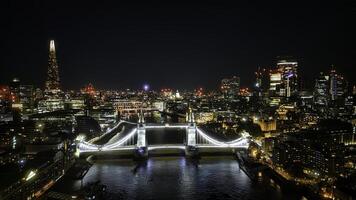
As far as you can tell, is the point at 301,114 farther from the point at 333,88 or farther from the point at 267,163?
the point at 267,163

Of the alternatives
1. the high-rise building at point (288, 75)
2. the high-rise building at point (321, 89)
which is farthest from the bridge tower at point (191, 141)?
the high-rise building at point (288, 75)

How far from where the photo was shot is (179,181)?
10562 mm

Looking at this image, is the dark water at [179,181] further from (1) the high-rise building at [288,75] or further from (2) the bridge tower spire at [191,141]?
(1) the high-rise building at [288,75]

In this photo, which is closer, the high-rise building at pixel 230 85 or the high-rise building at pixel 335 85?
the high-rise building at pixel 335 85

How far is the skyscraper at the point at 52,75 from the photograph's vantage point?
3369 cm

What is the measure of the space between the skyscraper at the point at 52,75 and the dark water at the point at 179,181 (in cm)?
2287

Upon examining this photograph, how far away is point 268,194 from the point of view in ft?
30.7

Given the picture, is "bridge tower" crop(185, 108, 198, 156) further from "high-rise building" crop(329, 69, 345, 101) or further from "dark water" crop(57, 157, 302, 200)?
"high-rise building" crop(329, 69, 345, 101)

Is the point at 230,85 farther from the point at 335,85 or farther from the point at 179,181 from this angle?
the point at 179,181

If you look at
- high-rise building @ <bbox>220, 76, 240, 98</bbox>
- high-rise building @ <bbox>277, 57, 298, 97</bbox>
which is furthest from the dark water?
high-rise building @ <bbox>220, 76, 240, 98</bbox>

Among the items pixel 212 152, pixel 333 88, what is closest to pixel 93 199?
pixel 212 152

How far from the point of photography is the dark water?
30.8ft

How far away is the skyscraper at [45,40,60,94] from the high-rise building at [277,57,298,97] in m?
19.9

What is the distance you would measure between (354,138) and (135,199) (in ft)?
33.5
